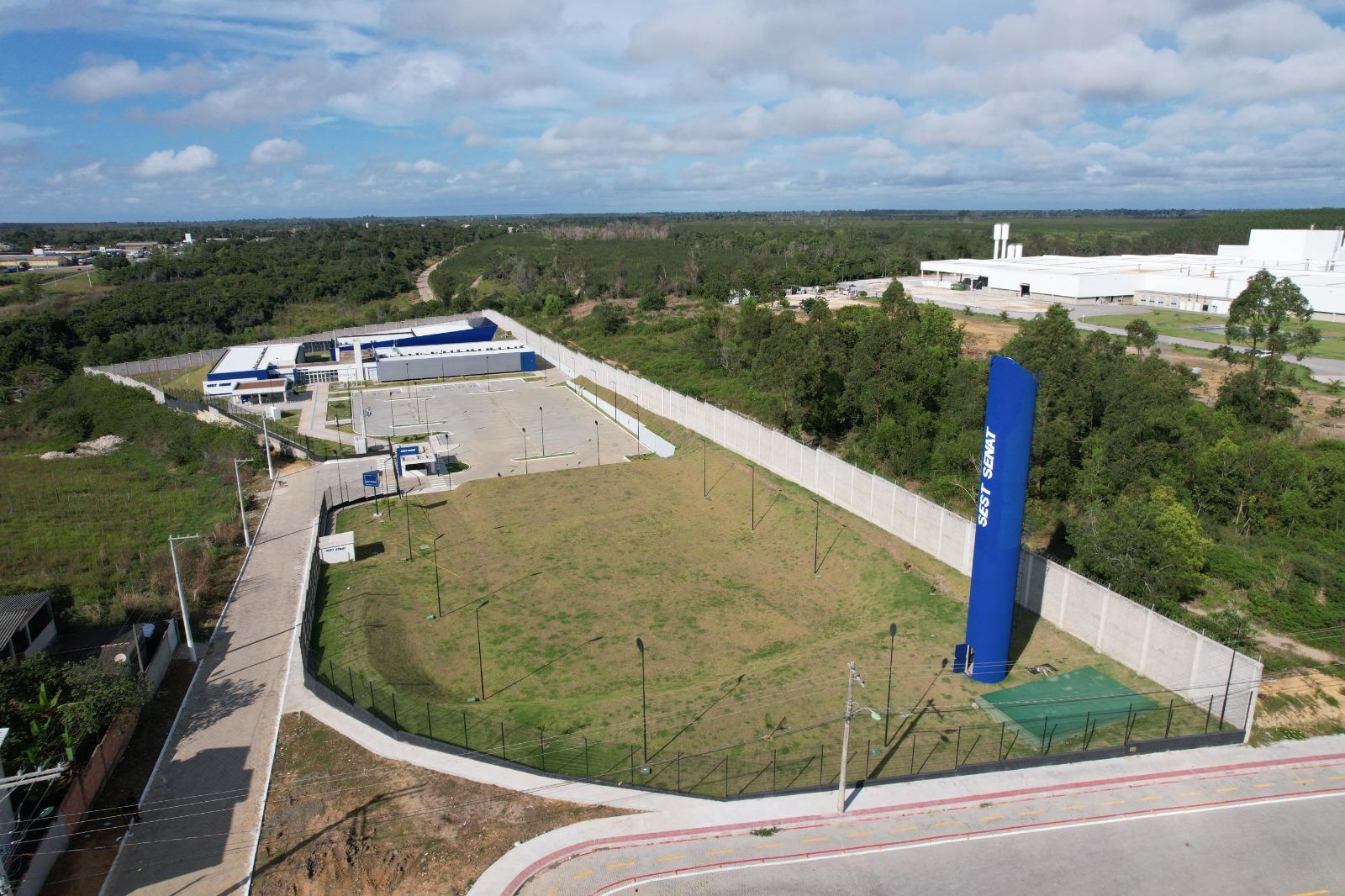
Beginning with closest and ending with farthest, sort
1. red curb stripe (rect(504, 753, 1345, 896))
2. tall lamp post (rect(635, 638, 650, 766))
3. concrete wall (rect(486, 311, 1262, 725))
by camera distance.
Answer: red curb stripe (rect(504, 753, 1345, 896)), tall lamp post (rect(635, 638, 650, 766)), concrete wall (rect(486, 311, 1262, 725))

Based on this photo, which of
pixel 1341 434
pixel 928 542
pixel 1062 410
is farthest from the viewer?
pixel 1341 434

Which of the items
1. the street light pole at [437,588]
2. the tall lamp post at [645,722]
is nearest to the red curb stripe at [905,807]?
the tall lamp post at [645,722]

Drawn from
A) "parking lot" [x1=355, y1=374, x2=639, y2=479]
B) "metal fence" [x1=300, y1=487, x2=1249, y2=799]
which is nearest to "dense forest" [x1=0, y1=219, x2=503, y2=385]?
"parking lot" [x1=355, y1=374, x2=639, y2=479]

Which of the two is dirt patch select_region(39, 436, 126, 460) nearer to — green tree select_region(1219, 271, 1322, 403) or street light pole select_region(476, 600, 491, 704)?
street light pole select_region(476, 600, 491, 704)

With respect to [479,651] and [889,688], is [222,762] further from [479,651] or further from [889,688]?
[889,688]

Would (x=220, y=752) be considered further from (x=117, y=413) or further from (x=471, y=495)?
(x=117, y=413)

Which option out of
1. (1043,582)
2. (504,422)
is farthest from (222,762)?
(504,422)

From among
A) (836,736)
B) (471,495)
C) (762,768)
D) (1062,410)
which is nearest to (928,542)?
(1062,410)
